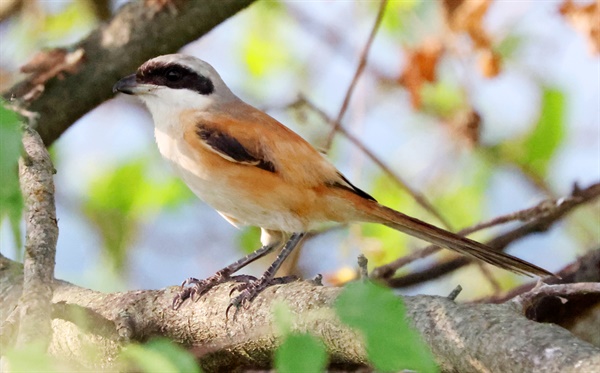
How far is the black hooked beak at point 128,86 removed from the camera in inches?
125

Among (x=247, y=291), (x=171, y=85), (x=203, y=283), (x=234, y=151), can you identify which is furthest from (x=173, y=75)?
(x=247, y=291)

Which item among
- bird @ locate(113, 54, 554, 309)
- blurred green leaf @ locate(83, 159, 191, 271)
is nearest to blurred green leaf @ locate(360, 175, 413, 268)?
bird @ locate(113, 54, 554, 309)

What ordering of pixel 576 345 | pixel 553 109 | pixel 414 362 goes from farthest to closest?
pixel 553 109
pixel 576 345
pixel 414 362

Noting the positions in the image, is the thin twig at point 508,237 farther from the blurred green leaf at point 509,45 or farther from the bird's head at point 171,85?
the blurred green leaf at point 509,45

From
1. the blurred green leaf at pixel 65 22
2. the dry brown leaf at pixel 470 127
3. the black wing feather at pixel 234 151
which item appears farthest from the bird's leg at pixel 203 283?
the blurred green leaf at pixel 65 22

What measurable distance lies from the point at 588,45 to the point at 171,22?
184 centimetres

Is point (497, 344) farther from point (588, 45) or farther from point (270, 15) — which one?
point (270, 15)

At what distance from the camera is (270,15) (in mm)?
5344

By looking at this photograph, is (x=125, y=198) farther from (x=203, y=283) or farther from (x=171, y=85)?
(x=203, y=283)

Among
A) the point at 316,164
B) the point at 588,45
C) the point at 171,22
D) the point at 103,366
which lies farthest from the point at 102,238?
the point at 588,45

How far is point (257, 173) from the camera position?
3.01 meters

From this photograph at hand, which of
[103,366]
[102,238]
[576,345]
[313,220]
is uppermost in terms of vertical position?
[102,238]

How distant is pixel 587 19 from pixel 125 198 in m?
2.52

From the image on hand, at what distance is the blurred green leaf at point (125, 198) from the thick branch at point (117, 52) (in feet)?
3.60
